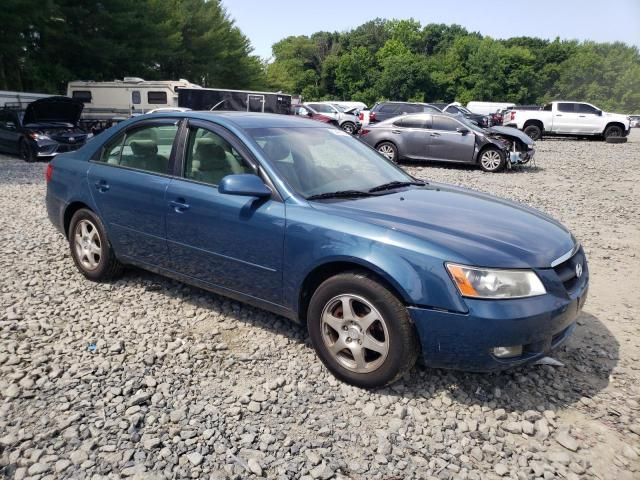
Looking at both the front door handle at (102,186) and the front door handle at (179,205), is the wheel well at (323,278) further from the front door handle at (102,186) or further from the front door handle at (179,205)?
the front door handle at (102,186)

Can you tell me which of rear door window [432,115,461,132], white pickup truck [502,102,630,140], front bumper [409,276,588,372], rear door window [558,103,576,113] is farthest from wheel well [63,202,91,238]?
rear door window [558,103,576,113]

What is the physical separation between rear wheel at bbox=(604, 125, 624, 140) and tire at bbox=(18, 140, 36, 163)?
22442 millimetres

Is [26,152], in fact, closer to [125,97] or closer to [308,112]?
[125,97]

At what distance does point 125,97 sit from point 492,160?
15534 mm

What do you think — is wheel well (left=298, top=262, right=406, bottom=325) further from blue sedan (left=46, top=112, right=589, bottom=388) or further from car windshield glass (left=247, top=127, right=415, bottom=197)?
car windshield glass (left=247, top=127, right=415, bottom=197)

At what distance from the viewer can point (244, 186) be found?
3182 mm

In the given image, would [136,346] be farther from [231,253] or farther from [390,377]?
[390,377]

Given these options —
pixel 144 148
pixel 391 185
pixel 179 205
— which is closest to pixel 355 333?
pixel 391 185

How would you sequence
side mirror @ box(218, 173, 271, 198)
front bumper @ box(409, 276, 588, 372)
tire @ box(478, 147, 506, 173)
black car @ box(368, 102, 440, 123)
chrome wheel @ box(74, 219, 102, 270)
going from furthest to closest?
black car @ box(368, 102, 440, 123) → tire @ box(478, 147, 506, 173) → chrome wheel @ box(74, 219, 102, 270) → side mirror @ box(218, 173, 271, 198) → front bumper @ box(409, 276, 588, 372)

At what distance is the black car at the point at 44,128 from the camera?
13.1m

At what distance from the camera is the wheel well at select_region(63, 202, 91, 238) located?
4641mm

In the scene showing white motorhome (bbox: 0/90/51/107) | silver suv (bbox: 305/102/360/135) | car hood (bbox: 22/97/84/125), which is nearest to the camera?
car hood (bbox: 22/97/84/125)

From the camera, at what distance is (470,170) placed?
44.6 ft

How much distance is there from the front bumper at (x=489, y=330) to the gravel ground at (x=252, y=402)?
1.15 feet
